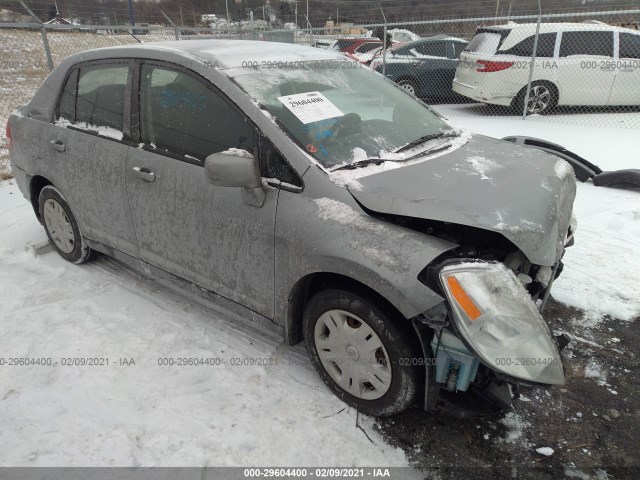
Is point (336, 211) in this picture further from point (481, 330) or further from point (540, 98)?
point (540, 98)

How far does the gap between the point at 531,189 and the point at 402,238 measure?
79cm

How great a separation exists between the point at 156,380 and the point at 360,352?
1.21 m

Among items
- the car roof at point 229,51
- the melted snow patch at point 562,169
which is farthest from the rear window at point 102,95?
the melted snow patch at point 562,169

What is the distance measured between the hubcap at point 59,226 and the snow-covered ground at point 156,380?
7.0 inches

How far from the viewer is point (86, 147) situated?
124 inches

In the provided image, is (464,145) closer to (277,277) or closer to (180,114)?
(277,277)

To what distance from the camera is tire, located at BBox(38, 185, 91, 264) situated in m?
3.58

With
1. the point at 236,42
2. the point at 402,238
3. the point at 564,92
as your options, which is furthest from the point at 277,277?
the point at 564,92

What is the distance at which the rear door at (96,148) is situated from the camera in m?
2.95

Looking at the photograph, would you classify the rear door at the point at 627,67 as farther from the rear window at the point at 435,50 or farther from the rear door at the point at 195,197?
the rear door at the point at 195,197

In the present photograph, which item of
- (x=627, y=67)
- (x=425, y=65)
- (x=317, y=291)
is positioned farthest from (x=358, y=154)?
(x=425, y=65)

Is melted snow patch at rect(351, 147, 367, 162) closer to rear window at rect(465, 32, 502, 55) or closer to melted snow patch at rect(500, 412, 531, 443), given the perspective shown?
melted snow patch at rect(500, 412, 531, 443)

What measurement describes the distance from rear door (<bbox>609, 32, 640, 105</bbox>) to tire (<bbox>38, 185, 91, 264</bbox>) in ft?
30.8

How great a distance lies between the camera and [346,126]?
8.41 feet
